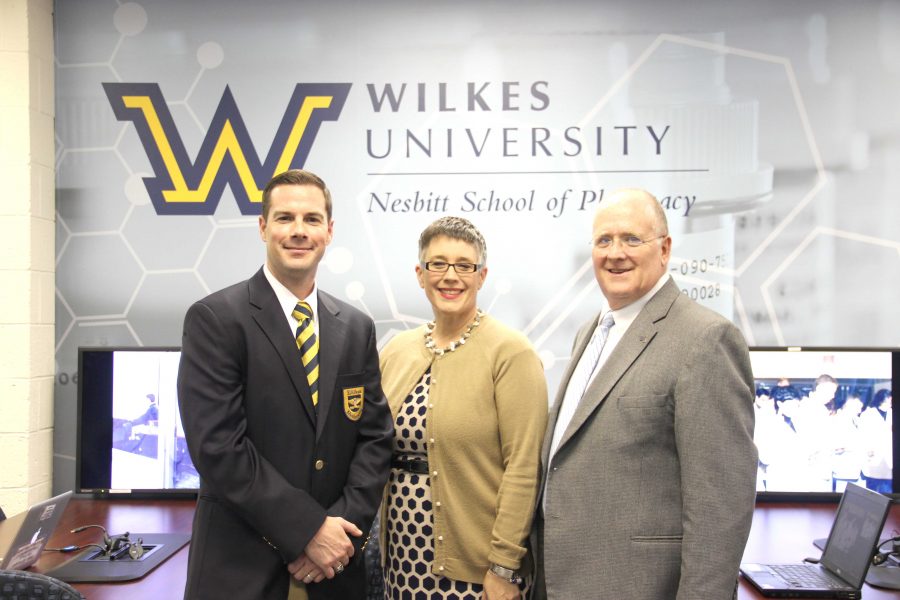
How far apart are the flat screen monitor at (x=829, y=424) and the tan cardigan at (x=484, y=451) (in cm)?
130

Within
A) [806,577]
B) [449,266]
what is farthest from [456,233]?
[806,577]

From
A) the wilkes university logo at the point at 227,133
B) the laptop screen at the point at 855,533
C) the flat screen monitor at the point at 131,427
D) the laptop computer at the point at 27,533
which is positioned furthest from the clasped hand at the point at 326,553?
the wilkes university logo at the point at 227,133

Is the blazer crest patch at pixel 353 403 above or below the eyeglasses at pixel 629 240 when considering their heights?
below

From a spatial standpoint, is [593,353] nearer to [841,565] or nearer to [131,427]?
[841,565]

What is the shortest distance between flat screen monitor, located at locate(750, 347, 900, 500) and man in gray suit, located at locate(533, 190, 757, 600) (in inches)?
51.4

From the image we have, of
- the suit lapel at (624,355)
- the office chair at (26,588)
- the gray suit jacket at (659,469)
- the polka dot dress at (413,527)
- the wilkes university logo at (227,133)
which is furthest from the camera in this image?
the wilkes university logo at (227,133)

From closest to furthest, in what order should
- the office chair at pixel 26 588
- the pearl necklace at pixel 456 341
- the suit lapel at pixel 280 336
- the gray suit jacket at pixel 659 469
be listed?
the office chair at pixel 26 588 < the gray suit jacket at pixel 659 469 < the suit lapel at pixel 280 336 < the pearl necklace at pixel 456 341

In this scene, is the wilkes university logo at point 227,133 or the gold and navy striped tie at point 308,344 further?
the wilkes university logo at point 227,133

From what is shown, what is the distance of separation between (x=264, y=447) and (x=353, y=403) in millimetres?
248

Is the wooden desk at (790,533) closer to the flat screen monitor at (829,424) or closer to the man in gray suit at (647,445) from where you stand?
the flat screen monitor at (829,424)

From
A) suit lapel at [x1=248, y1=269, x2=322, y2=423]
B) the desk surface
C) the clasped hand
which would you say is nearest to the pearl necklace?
suit lapel at [x1=248, y1=269, x2=322, y2=423]

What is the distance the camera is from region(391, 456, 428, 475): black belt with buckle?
1.86m

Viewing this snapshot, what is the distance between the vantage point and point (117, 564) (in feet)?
6.96

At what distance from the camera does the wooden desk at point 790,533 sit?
77.5 inches
